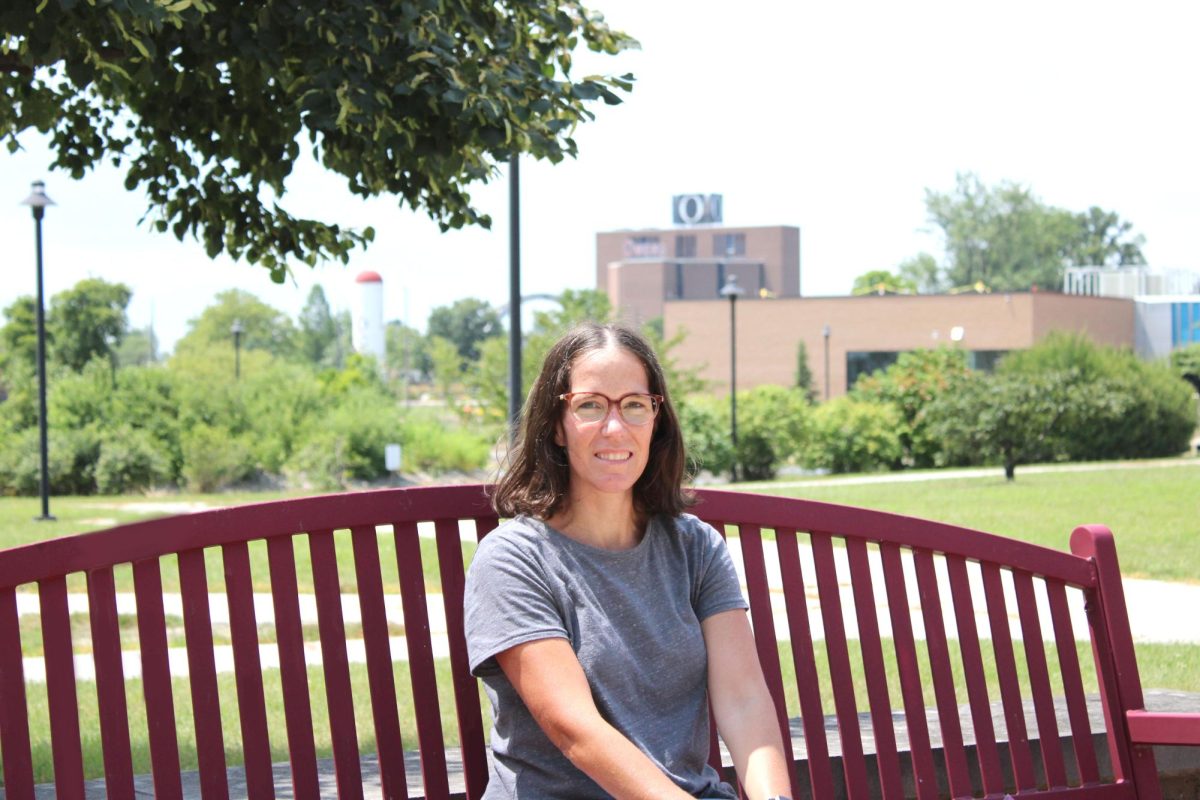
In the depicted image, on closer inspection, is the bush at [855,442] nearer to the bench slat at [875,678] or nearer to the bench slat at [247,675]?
the bench slat at [875,678]

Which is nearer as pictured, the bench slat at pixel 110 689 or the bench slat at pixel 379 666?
the bench slat at pixel 110 689

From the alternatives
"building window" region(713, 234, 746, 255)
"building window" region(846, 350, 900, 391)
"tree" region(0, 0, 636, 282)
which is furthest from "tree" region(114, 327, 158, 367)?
"tree" region(0, 0, 636, 282)

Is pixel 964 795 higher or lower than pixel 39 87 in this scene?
lower

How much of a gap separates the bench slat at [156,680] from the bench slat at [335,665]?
302 millimetres

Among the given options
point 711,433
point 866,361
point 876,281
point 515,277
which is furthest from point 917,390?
point 876,281

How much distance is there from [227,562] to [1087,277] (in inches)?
3039

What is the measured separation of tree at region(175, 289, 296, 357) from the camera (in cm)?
8519

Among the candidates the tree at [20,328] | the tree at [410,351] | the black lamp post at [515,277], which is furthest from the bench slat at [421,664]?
the tree at [410,351]

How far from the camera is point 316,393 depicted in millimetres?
A: 30609

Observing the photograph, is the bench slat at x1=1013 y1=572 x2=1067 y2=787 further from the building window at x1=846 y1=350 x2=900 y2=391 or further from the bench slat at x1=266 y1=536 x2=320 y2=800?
the building window at x1=846 y1=350 x2=900 y2=391

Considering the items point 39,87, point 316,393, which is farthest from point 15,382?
point 39,87

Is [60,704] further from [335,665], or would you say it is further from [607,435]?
[607,435]

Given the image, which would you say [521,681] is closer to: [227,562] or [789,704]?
[227,562]

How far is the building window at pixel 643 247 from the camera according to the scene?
119 meters
